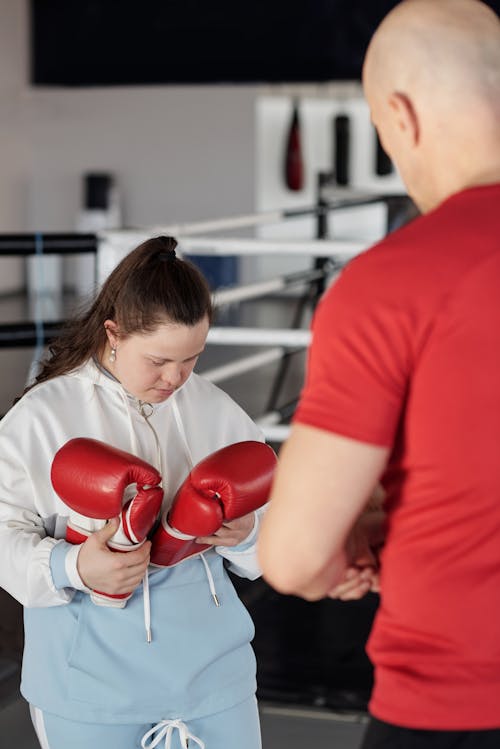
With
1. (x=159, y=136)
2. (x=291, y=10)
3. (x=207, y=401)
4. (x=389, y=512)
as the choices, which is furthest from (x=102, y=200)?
(x=389, y=512)

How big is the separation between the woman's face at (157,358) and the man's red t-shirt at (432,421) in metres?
0.60

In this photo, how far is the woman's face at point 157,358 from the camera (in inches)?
63.6

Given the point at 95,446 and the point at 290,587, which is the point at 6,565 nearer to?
the point at 95,446

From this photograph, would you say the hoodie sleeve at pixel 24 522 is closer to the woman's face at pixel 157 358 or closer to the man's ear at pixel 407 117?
the woman's face at pixel 157 358

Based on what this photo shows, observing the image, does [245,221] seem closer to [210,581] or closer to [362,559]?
[210,581]

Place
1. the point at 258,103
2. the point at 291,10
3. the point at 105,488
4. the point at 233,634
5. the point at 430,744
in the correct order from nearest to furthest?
the point at 430,744 < the point at 105,488 < the point at 233,634 < the point at 291,10 < the point at 258,103

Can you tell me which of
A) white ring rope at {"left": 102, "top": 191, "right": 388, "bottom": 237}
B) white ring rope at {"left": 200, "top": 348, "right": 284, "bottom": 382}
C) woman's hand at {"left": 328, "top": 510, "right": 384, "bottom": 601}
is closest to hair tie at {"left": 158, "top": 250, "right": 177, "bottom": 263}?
woman's hand at {"left": 328, "top": 510, "right": 384, "bottom": 601}

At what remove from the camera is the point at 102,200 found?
11.0m

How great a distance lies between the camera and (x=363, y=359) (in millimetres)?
986

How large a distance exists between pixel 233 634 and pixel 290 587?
62 cm

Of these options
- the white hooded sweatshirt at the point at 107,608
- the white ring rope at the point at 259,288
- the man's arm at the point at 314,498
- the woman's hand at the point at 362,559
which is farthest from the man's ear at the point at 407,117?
the white ring rope at the point at 259,288

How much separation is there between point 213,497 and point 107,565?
0.17 m

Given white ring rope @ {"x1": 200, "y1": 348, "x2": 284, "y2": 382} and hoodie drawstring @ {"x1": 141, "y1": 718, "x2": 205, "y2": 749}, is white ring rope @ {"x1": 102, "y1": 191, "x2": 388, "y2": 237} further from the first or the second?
hoodie drawstring @ {"x1": 141, "y1": 718, "x2": 205, "y2": 749}

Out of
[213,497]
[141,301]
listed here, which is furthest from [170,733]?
[141,301]
